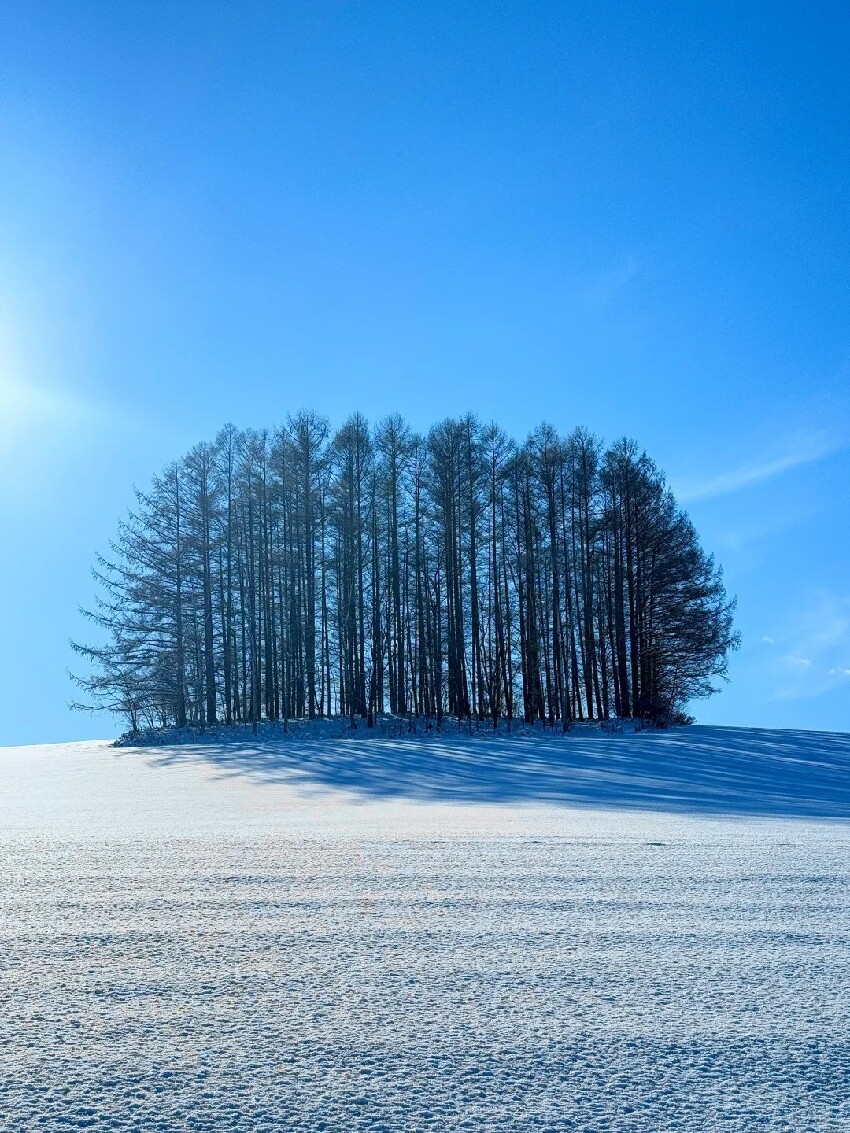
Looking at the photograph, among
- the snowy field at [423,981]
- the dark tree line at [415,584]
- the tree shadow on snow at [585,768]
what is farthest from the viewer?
the dark tree line at [415,584]

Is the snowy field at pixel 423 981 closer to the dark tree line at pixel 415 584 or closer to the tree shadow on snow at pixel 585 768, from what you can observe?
the tree shadow on snow at pixel 585 768

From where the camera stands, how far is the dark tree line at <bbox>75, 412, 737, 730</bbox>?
2555 centimetres

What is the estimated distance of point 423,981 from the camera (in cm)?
185

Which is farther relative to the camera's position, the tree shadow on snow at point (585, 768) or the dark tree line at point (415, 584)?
the dark tree line at point (415, 584)

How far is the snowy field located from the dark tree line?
21.7 meters

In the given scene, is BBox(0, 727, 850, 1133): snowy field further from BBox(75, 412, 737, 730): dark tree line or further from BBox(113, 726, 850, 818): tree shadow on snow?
BBox(75, 412, 737, 730): dark tree line

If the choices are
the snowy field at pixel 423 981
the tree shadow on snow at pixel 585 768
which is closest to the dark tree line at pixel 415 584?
the tree shadow on snow at pixel 585 768

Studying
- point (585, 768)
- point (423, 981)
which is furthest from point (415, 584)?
point (423, 981)

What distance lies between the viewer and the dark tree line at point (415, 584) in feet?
83.8

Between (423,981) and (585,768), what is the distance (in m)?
12.0

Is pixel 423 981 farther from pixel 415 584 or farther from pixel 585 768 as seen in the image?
pixel 415 584

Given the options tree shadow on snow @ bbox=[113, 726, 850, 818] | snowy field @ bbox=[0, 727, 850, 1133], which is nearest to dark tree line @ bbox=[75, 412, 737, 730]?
tree shadow on snow @ bbox=[113, 726, 850, 818]

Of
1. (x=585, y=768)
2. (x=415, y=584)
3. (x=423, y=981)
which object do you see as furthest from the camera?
(x=415, y=584)

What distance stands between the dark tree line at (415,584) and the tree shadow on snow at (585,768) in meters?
5.67
